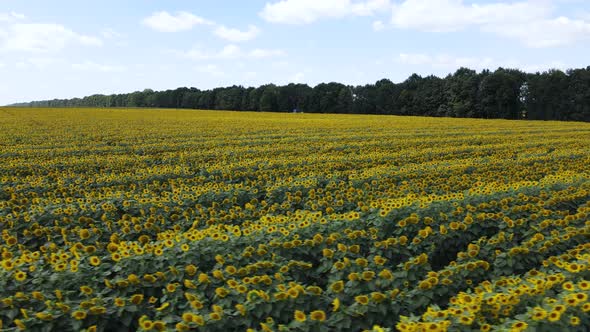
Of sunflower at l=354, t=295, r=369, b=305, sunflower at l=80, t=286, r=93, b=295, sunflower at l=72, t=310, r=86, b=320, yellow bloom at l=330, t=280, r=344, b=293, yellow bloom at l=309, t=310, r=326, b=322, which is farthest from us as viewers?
yellow bloom at l=330, t=280, r=344, b=293

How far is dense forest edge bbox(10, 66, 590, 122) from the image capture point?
52719 mm

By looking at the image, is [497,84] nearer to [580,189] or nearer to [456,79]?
[456,79]

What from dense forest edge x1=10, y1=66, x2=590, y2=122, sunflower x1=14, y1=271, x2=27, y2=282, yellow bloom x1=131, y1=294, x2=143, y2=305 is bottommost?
yellow bloom x1=131, y1=294, x2=143, y2=305

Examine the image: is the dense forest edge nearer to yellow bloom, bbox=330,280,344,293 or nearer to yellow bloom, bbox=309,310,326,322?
yellow bloom, bbox=330,280,344,293

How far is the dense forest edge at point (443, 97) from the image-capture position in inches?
2076

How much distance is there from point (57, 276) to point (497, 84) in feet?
187

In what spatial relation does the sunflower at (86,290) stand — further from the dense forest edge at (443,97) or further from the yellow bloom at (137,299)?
the dense forest edge at (443,97)

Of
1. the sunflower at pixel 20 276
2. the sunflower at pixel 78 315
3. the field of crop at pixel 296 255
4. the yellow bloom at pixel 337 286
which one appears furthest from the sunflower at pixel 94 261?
the yellow bloom at pixel 337 286

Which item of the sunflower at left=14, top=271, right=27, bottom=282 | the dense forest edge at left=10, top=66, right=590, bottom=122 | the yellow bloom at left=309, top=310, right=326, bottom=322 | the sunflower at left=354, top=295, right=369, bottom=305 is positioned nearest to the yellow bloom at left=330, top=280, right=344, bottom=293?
the sunflower at left=354, top=295, right=369, bottom=305

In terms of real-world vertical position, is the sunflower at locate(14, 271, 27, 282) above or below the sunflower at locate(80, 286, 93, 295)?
above

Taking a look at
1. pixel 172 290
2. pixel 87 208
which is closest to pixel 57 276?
pixel 172 290

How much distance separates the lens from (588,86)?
50.6m

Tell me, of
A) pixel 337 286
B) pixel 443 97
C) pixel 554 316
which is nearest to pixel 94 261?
pixel 337 286

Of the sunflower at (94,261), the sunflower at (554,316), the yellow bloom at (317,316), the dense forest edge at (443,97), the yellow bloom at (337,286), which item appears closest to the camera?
the sunflower at (554,316)
